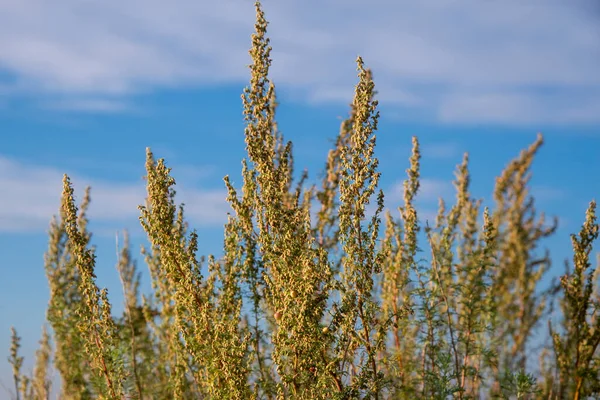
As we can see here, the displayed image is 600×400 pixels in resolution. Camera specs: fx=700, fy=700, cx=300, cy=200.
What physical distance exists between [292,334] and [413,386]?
3.57 metres

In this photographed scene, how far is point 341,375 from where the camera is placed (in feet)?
20.8

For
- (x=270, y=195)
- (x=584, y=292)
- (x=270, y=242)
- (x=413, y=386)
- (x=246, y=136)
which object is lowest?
(x=413, y=386)

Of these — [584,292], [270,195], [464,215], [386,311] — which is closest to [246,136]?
[270,195]

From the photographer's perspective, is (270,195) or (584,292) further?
(584,292)

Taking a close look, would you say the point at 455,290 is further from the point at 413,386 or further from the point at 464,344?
the point at 413,386

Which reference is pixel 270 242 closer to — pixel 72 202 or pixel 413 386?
pixel 72 202

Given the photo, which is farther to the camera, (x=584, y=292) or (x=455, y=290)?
(x=455, y=290)

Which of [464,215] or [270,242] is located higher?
[464,215]

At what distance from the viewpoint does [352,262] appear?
20.4 ft

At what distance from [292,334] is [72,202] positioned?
2.52m

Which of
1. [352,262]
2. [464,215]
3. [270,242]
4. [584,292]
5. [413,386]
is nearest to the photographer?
[352,262]

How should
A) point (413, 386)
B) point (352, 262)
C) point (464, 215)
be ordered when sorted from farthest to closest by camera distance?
point (464, 215), point (413, 386), point (352, 262)

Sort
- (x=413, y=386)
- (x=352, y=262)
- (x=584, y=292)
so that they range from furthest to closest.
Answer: (x=413, y=386), (x=584, y=292), (x=352, y=262)

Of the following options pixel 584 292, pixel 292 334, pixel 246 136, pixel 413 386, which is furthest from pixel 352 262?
pixel 413 386
